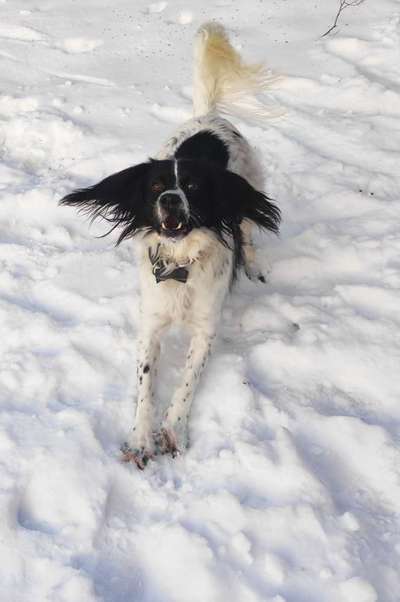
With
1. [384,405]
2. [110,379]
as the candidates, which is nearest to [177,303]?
[110,379]

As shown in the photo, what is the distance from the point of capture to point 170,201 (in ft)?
7.47

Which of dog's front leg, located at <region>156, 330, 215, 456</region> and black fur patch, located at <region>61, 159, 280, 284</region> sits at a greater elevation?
black fur patch, located at <region>61, 159, 280, 284</region>

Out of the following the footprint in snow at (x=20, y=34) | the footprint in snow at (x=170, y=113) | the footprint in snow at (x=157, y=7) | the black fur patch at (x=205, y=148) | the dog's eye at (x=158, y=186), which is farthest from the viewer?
the footprint in snow at (x=157, y=7)

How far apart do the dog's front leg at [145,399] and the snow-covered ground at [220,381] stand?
6cm

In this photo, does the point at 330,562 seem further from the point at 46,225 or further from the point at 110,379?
the point at 46,225

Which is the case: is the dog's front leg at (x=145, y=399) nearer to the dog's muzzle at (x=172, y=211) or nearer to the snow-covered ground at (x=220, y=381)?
the snow-covered ground at (x=220, y=381)

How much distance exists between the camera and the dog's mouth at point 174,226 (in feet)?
7.55

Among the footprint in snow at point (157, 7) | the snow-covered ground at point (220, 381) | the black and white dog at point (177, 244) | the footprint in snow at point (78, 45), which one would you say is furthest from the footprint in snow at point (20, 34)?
the black and white dog at point (177, 244)

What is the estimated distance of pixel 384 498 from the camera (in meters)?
1.98

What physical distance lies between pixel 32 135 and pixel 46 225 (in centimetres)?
118

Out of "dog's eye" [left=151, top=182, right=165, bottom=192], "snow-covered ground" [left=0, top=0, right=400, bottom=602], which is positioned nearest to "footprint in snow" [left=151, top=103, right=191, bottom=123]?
"snow-covered ground" [left=0, top=0, right=400, bottom=602]

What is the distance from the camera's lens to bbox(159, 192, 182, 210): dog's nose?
2.27 m

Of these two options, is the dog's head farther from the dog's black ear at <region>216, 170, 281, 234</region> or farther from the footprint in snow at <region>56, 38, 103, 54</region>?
the footprint in snow at <region>56, 38, 103, 54</region>

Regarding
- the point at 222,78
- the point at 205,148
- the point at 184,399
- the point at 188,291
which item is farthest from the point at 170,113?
the point at 184,399
